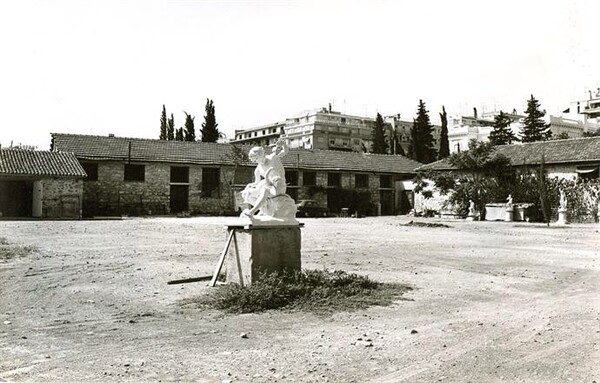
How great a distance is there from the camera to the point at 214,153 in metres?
40.3

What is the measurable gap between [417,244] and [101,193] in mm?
24792

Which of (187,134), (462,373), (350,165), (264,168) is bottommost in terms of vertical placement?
(462,373)

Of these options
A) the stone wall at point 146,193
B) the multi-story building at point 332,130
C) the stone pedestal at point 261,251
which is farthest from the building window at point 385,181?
the stone pedestal at point 261,251

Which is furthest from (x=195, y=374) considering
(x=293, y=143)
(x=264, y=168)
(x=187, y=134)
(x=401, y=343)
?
(x=293, y=143)

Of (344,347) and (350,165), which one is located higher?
(350,165)

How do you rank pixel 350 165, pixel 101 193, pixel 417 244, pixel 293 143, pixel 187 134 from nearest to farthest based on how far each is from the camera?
pixel 417 244 → pixel 101 193 → pixel 350 165 → pixel 187 134 → pixel 293 143

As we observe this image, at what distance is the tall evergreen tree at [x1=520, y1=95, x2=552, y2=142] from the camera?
53.3 m

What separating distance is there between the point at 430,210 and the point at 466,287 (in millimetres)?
30169

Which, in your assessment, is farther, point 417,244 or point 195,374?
point 417,244

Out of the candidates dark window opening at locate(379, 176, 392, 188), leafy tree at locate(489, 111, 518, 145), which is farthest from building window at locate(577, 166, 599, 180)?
leafy tree at locate(489, 111, 518, 145)

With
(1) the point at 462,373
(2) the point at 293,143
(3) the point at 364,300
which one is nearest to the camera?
(1) the point at 462,373

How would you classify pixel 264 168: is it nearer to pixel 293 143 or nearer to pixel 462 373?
pixel 462 373

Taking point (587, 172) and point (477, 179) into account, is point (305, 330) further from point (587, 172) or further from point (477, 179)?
point (477, 179)

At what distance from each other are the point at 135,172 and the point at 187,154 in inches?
171
